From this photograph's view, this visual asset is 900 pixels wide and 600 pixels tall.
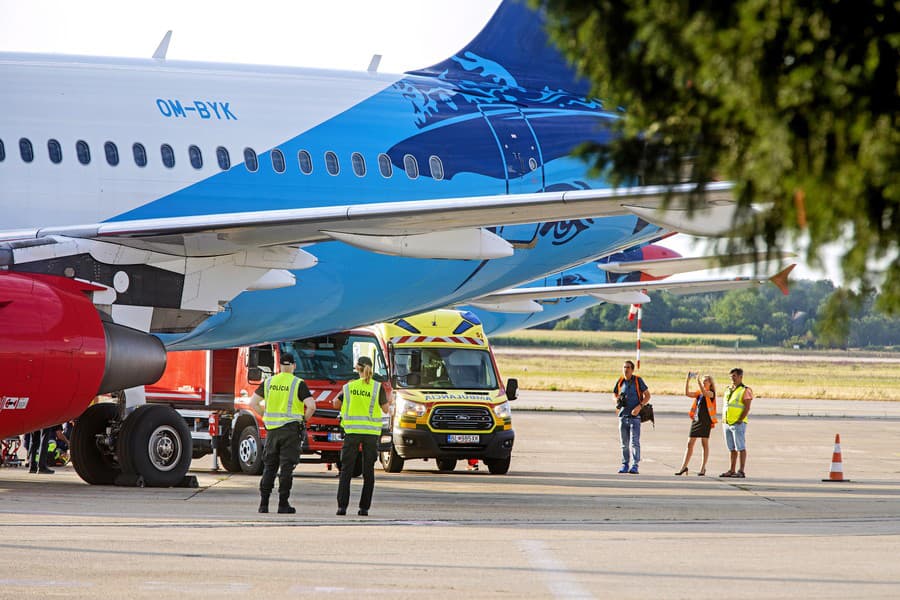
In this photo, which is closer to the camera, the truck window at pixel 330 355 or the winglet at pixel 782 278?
the winglet at pixel 782 278

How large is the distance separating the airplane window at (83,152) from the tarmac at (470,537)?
384 cm

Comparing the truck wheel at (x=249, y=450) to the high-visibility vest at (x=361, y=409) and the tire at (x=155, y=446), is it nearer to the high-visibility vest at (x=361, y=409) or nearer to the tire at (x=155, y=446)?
the tire at (x=155, y=446)

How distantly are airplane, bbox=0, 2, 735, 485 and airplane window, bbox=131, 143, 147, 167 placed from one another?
0.03 m

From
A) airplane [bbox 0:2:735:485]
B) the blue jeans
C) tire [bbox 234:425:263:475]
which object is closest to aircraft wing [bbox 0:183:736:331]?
airplane [bbox 0:2:735:485]

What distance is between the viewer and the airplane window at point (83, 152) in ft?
49.6

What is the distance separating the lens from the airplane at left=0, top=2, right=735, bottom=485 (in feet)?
44.6

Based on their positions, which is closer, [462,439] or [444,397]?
[462,439]

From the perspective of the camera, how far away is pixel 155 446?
51.0 feet

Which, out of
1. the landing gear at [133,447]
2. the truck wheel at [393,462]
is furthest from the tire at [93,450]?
the truck wheel at [393,462]

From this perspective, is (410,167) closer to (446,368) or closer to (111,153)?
(111,153)

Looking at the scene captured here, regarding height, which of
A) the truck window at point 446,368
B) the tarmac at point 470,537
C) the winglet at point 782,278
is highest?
the winglet at point 782,278

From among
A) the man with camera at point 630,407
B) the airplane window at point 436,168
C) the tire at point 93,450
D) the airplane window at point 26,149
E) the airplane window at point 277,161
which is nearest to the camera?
the airplane window at point 26,149

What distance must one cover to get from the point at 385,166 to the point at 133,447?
4850mm

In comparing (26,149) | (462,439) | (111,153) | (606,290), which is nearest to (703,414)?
(462,439)
